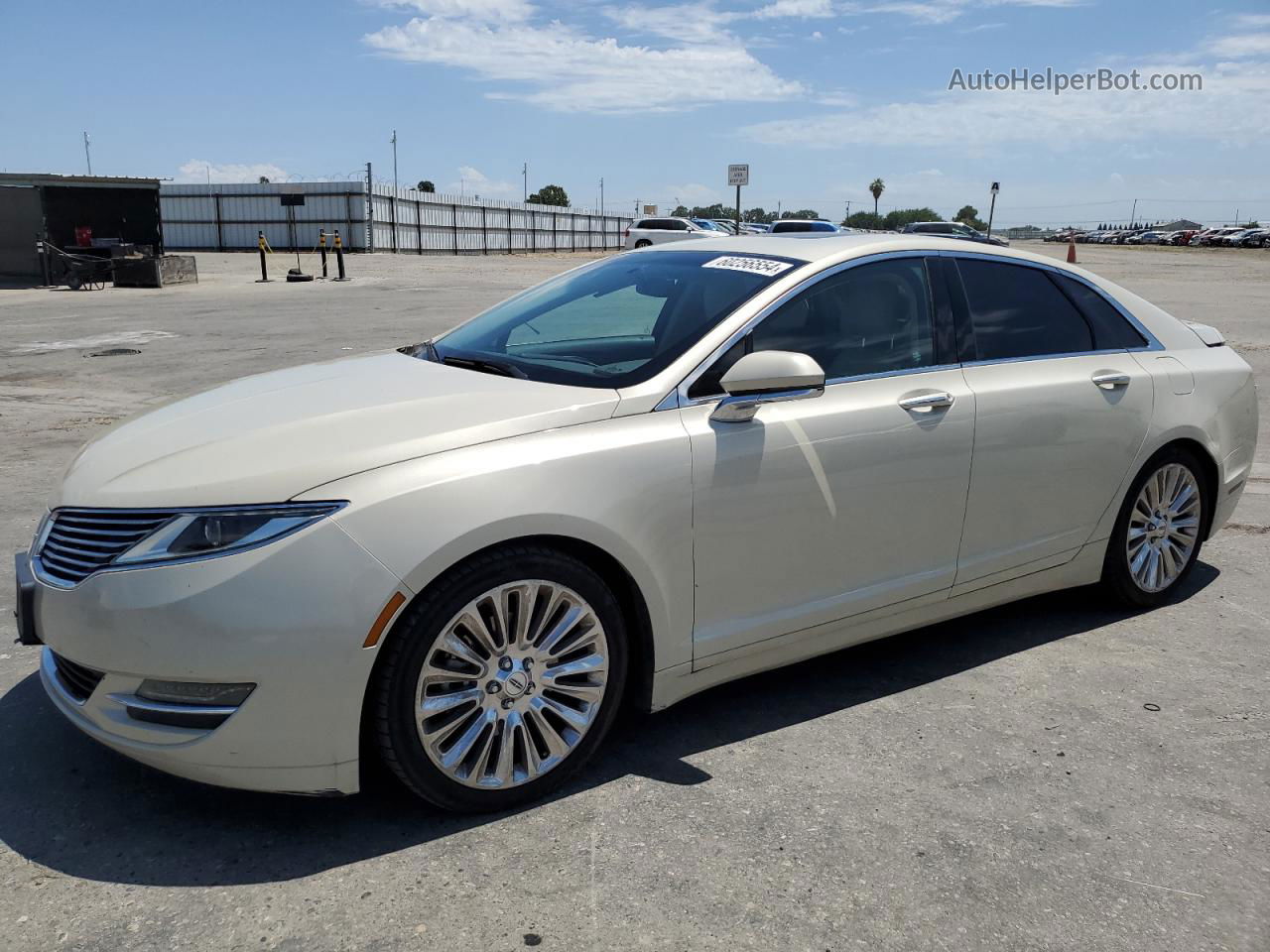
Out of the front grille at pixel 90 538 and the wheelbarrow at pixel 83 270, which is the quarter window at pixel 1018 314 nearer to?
the front grille at pixel 90 538

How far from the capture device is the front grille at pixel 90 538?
2732 mm

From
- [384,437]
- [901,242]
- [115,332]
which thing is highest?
[901,242]

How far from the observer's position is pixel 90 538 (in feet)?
9.23

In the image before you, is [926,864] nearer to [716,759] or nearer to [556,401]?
[716,759]

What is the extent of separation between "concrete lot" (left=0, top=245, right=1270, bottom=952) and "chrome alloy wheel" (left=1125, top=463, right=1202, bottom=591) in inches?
10.4

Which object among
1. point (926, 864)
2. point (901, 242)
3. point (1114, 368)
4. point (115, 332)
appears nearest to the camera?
point (926, 864)

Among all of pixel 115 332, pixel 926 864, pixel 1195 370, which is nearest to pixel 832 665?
pixel 926 864

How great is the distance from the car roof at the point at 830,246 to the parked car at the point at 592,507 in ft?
0.07

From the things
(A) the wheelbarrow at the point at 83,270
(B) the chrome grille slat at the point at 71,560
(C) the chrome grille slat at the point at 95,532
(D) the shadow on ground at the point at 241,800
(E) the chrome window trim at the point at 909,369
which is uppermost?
(E) the chrome window trim at the point at 909,369

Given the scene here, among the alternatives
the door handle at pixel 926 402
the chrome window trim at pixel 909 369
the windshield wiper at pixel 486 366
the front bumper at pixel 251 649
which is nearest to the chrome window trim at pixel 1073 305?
the chrome window trim at pixel 909 369

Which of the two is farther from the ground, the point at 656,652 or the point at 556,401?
the point at 556,401

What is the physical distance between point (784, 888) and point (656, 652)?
788mm

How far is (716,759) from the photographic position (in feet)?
11.0

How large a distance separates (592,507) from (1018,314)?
6.97ft
